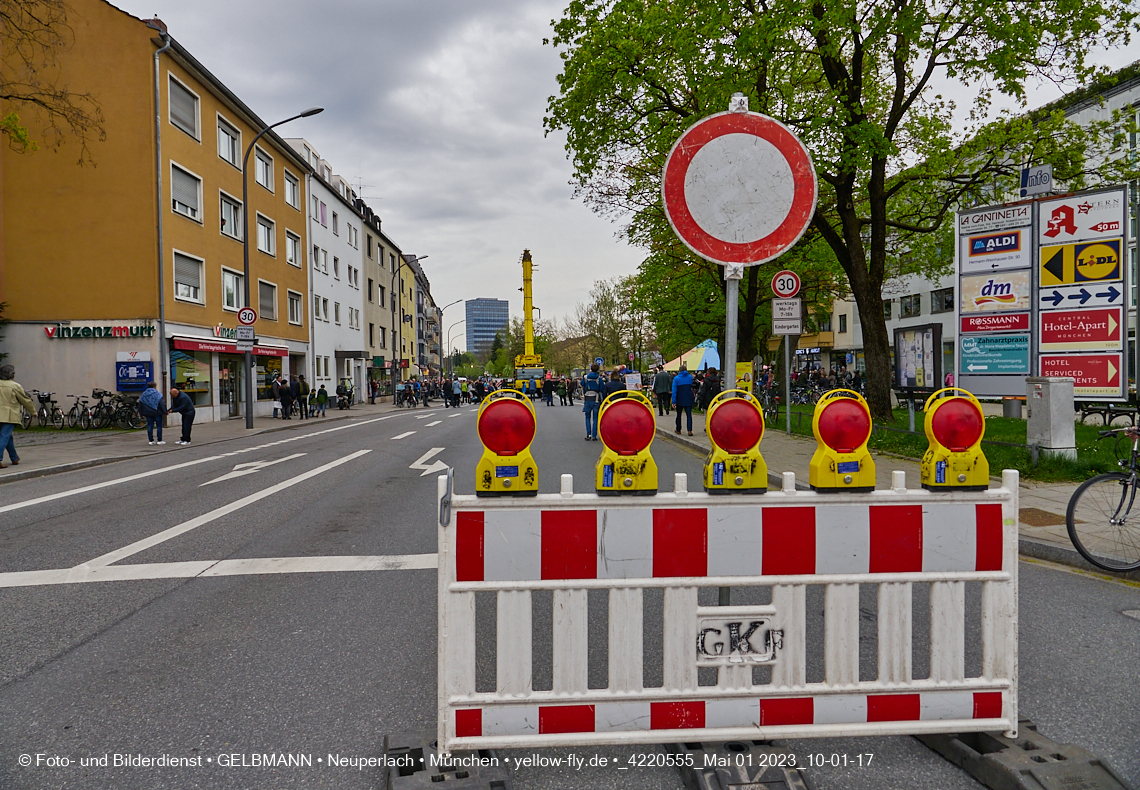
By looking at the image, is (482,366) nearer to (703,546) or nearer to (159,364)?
(159,364)

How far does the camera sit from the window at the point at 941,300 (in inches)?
1832

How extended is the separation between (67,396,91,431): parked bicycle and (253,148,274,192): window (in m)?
14.0

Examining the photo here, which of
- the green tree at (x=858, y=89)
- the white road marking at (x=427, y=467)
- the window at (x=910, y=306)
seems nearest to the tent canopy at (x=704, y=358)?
the green tree at (x=858, y=89)

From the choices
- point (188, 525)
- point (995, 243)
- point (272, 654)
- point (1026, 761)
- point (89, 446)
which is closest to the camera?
point (1026, 761)

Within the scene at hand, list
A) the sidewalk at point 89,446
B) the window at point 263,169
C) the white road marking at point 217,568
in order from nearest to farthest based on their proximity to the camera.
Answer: the white road marking at point 217,568 < the sidewalk at point 89,446 < the window at point 263,169

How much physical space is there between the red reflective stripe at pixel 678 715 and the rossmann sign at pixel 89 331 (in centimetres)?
2422

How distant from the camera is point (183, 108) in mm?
25062

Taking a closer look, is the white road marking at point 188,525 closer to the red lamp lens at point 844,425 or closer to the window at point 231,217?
the red lamp lens at point 844,425

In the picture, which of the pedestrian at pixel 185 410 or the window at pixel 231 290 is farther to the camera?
the window at pixel 231 290

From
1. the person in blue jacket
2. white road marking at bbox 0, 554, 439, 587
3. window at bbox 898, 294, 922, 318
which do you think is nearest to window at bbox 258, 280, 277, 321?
the person in blue jacket

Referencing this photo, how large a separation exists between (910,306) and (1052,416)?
154 feet

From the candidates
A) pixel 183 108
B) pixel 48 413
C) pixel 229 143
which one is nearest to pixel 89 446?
pixel 48 413

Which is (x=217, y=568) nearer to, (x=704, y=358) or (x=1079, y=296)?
(x=1079, y=296)

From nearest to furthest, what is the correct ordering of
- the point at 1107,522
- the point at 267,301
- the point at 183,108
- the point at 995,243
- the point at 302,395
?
the point at 1107,522 → the point at 995,243 → the point at 183,108 → the point at 302,395 → the point at 267,301
